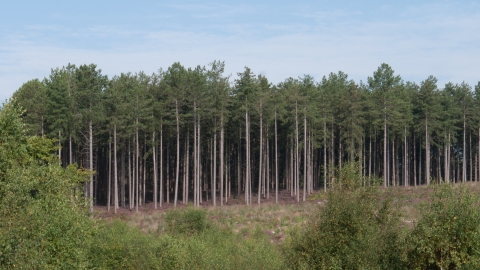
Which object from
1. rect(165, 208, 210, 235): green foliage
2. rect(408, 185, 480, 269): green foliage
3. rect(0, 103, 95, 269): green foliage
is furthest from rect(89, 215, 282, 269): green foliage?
rect(408, 185, 480, 269): green foliage

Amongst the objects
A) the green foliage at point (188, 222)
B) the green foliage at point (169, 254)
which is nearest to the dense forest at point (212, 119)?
the green foliage at point (188, 222)

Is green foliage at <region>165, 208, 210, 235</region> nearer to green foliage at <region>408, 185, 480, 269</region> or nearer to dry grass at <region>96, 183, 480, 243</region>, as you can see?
dry grass at <region>96, 183, 480, 243</region>

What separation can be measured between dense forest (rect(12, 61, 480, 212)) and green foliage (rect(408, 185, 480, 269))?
3113 centimetres

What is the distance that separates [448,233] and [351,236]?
4550 mm

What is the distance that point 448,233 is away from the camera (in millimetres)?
19734

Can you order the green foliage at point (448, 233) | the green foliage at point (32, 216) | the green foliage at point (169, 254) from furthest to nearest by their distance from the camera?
the green foliage at point (169, 254) → the green foliage at point (32, 216) → the green foliage at point (448, 233)

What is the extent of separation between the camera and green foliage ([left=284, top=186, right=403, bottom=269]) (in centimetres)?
2247

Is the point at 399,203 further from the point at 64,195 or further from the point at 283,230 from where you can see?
the point at 283,230

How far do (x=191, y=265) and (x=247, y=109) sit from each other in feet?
106

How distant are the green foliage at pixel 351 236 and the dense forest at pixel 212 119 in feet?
91.2

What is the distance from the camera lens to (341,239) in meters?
23.3

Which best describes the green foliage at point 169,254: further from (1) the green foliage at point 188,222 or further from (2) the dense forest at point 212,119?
(2) the dense forest at point 212,119

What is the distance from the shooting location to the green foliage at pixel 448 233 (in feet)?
63.2

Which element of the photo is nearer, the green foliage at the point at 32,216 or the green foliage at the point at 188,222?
the green foliage at the point at 32,216
